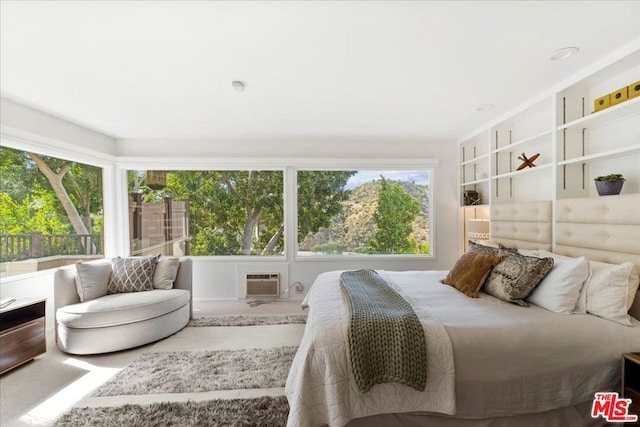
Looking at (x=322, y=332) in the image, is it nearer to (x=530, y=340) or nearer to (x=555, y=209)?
(x=530, y=340)

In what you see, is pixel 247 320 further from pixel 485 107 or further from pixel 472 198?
pixel 485 107

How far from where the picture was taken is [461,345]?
4.83ft

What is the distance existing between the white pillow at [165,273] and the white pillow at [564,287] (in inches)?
→ 137

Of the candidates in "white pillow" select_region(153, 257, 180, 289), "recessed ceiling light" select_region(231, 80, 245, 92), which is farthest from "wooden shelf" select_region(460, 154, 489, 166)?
"white pillow" select_region(153, 257, 180, 289)

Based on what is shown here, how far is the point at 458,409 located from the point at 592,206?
1800 millimetres

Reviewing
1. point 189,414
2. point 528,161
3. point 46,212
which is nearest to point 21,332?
point 46,212

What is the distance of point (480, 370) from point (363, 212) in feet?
9.90

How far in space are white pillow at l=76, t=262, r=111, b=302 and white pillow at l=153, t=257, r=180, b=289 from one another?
46 cm

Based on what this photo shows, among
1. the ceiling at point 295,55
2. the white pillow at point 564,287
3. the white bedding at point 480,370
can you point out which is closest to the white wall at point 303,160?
the ceiling at point 295,55

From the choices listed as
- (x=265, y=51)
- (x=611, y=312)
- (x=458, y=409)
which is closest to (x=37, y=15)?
(x=265, y=51)

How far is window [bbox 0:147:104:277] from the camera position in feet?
9.28

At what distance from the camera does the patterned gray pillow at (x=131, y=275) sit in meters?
2.92

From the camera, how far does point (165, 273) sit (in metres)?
3.09

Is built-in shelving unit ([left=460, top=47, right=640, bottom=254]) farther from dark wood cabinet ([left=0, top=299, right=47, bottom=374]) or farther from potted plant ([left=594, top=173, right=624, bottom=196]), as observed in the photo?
dark wood cabinet ([left=0, top=299, right=47, bottom=374])
